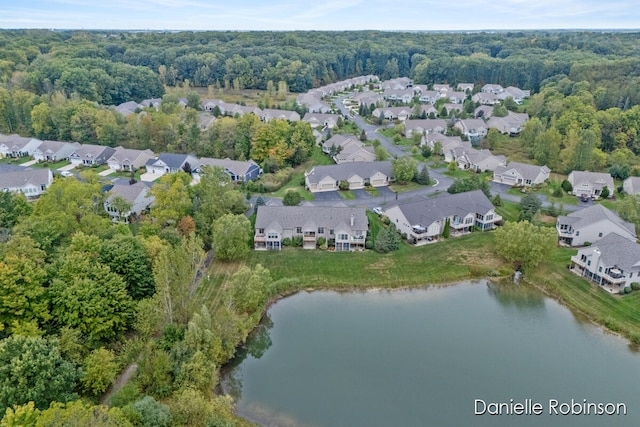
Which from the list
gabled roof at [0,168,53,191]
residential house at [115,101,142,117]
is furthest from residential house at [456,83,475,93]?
gabled roof at [0,168,53,191]

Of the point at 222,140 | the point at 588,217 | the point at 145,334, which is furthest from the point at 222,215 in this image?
the point at 588,217

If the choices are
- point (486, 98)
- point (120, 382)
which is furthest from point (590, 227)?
point (486, 98)

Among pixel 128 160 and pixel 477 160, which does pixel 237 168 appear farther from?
pixel 477 160

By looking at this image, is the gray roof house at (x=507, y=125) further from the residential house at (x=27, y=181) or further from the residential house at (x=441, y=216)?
the residential house at (x=27, y=181)

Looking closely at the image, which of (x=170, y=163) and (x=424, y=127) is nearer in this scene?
(x=170, y=163)

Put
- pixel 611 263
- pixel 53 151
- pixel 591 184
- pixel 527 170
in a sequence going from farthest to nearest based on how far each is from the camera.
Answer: pixel 53 151, pixel 527 170, pixel 591 184, pixel 611 263

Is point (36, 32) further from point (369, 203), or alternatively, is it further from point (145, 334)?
point (145, 334)

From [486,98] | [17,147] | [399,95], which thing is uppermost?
[486,98]
